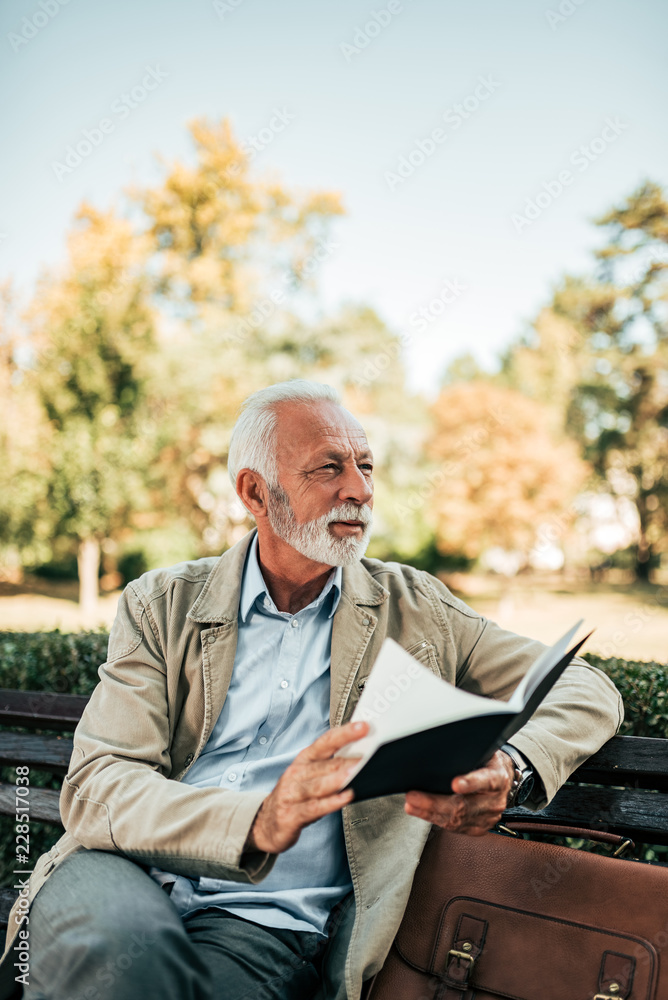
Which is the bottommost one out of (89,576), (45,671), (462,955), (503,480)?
(89,576)

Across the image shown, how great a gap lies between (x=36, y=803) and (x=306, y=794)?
1.69m

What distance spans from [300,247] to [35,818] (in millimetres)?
19834

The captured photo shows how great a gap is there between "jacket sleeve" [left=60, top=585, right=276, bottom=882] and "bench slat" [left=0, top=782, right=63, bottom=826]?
874 mm

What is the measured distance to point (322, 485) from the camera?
224 centimetres

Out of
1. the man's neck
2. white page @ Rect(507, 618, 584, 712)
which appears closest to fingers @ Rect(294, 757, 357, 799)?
white page @ Rect(507, 618, 584, 712)

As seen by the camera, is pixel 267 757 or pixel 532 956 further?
pixel 267 757

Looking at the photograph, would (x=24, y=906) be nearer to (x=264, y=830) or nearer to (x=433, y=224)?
(x=264, y=830)

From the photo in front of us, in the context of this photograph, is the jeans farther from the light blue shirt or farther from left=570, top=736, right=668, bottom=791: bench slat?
left=570, top=736, right=668, bottom=791: bench slat

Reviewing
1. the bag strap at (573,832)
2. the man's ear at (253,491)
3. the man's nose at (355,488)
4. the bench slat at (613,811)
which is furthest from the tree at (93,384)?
the bag strap at (573,832)

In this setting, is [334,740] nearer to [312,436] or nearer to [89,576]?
[312,436]

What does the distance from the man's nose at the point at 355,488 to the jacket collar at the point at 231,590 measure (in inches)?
8.6

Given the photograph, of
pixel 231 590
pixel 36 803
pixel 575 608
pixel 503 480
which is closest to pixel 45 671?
pixel 36 803

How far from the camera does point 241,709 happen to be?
2066 mm

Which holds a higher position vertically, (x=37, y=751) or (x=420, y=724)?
(x=420, y=724)
